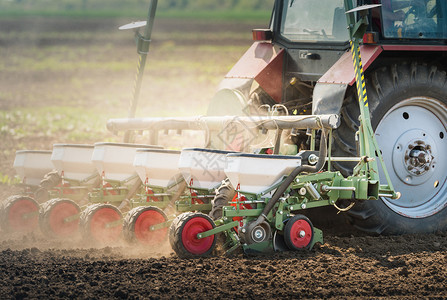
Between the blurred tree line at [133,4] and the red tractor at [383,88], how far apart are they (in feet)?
109

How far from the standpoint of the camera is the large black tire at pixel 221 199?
533cm

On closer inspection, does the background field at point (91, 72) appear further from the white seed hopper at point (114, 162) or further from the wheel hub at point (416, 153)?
the wheel hub at point (416, 153)

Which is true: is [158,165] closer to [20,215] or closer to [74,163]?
[74,163]

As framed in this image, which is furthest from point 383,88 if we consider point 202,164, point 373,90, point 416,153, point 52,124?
point 52,124

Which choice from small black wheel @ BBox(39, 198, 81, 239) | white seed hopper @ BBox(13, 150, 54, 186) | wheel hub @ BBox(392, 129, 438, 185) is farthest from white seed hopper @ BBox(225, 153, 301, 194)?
white seed hopper @ BBox(13, 150, 54, 186)

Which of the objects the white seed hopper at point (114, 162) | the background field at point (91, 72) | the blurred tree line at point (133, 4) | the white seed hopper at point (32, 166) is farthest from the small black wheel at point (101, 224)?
the blurred tree line at point (133, 4)

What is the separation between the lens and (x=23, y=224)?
249 inches

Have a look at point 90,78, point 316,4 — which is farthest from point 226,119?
point 90,78

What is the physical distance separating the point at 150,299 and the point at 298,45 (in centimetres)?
351

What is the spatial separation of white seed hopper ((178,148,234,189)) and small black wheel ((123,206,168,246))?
0.37 meters

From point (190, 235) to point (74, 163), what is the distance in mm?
2241

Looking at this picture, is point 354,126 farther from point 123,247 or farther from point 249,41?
point 249,41

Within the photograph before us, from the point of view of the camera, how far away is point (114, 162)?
6336mm

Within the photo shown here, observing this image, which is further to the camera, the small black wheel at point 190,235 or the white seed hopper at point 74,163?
the white seed hopper at point 74,163
